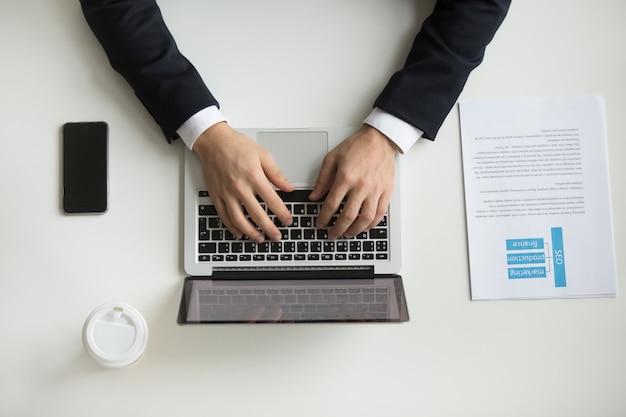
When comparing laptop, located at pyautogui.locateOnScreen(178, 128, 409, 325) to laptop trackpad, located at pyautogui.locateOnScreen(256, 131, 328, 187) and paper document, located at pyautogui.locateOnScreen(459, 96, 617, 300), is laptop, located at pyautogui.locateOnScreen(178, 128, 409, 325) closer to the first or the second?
laptop trackpad, located at pyautogui.locateOnScreen(256, 131, 328, 187)

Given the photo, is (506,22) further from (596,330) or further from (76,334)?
(76,334)

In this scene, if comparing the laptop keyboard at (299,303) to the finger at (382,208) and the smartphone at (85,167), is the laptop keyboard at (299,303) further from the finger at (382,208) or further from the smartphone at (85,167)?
the smartphone at (85,167)

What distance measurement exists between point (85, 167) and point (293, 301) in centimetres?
39

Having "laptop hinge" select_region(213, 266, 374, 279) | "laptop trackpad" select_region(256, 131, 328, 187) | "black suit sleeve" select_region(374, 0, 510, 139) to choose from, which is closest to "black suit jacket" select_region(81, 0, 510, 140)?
"black suit sleeve" select_region(374, 0, 510, 139)

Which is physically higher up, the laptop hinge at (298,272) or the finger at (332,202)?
the finger at (332,202)

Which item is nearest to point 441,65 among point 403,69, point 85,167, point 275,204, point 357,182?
point 403,69

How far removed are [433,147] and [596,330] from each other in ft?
1.24

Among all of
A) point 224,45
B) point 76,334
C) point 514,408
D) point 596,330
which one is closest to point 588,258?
point 596,330

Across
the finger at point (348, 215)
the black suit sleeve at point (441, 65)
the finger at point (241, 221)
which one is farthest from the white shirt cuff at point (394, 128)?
the finger at point (241, 221)

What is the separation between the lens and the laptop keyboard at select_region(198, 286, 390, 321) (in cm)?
71

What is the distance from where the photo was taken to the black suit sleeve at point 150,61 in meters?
0.79

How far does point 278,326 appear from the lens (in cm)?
Result: 82

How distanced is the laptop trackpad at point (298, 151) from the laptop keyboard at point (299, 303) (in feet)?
0.56

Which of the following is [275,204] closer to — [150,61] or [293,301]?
[293,301]
